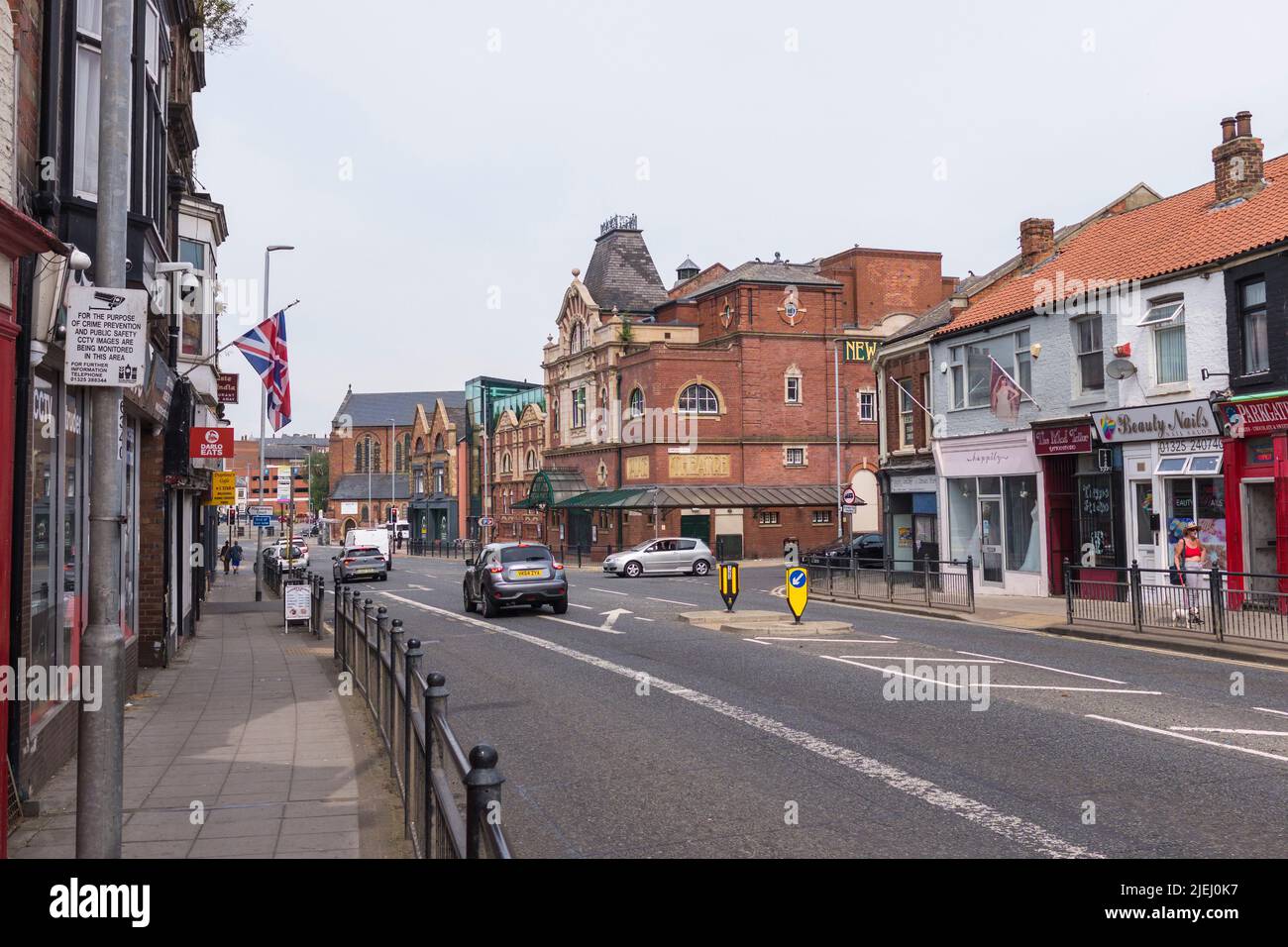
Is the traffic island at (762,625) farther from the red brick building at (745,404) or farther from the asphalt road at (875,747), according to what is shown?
the red brick building at (745,404)

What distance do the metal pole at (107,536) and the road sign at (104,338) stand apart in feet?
0.42

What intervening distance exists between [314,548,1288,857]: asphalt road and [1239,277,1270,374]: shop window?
6760 mm

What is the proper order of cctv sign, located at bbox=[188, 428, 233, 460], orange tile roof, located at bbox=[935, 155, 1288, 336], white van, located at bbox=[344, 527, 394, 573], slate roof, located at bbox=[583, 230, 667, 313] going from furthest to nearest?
slate roof, located at bbox=[583, 230, 667, 313]
white van, located at bbox=[344, 527, 394, 573]
orange tile roof, located at bbox=[935, 155, 1288, 336]
cctv sign, located at bbox=[188, 428, 233, 460]

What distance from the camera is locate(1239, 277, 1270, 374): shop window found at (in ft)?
65.0

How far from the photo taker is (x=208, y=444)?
62.7ft

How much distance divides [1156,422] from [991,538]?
692 cm

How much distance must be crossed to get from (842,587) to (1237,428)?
10432 millimetres

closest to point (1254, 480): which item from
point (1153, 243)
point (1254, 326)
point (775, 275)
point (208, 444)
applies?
point (1254, 326)

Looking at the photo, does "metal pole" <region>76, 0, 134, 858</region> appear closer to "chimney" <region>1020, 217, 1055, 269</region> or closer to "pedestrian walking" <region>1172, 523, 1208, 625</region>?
"pedestrian walking" <region>1172, 523, 1208, 625</region>

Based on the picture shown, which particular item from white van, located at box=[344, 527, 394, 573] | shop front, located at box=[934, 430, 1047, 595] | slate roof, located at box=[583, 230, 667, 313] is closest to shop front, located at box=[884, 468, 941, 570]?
shop front, located at box=[934, 430, 1047, 595]

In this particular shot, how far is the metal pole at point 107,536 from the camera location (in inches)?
210

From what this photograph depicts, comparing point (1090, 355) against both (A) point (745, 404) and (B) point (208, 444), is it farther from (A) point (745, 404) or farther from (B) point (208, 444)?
(A) point (745, 404)

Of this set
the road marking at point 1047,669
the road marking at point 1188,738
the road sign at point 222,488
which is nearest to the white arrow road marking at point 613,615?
the road marking at point 1047,669
